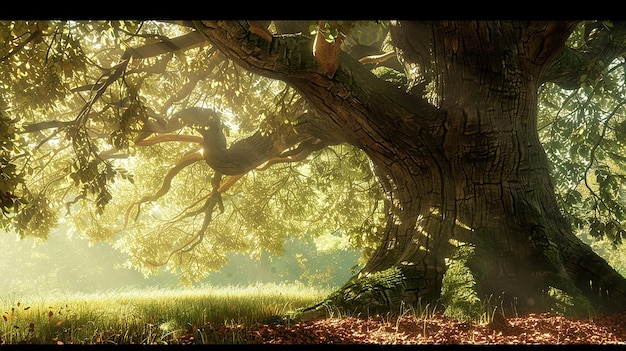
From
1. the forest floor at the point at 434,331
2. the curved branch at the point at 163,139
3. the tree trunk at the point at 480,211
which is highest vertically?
the curved branch at the point at 163,139

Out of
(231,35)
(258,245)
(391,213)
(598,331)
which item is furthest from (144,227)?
(598,331)

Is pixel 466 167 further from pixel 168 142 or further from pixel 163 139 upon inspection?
pixel 168 142

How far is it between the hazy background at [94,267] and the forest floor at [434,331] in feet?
129

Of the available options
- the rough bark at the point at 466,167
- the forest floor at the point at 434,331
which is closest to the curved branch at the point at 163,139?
the rough bark at the point at 466,167

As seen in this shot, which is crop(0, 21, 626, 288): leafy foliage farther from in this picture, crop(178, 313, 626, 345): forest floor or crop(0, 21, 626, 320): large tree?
crop(178, 313, 626, 345): forest floor

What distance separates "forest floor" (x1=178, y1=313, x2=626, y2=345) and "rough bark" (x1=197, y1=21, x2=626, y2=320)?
571mm

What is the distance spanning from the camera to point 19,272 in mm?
46906

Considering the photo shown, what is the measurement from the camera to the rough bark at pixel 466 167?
5492mm

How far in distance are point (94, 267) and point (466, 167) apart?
49.2 m

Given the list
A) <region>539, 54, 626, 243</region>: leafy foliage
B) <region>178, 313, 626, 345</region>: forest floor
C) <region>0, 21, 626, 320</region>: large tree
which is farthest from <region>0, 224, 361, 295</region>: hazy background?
<region>178, 313, 626, 345</region>: forest floor

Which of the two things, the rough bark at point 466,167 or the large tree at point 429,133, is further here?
the rough bark at point 466,167

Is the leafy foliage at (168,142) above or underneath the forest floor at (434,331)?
above

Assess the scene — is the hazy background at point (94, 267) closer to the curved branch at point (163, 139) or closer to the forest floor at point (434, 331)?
the curved branch at point (163, 139)

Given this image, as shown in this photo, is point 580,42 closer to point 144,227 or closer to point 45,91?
point 45,91
